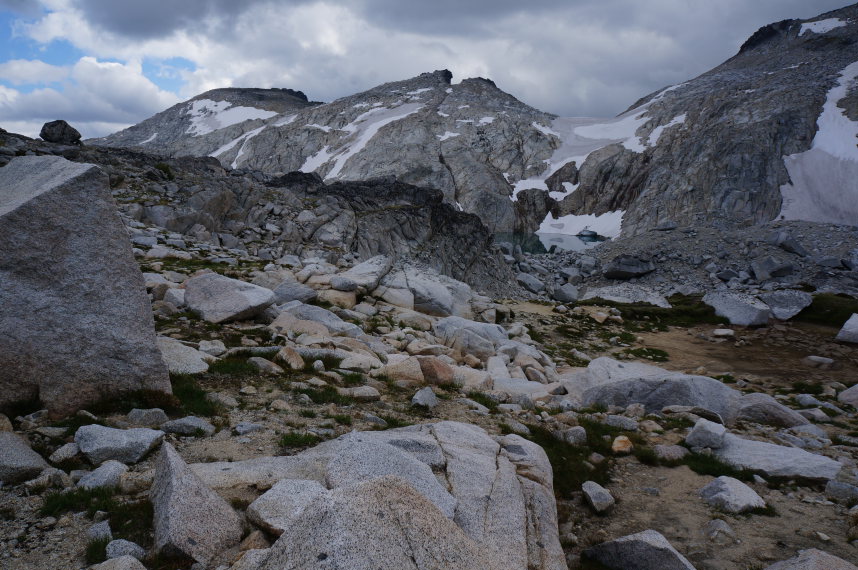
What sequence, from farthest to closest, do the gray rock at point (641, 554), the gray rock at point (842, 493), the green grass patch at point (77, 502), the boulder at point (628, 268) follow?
the boulder at point (628, 268) < the gray rock at point (842, 493) < the gray rock at point (641, 554) < the green grass patch at point (77, 502)

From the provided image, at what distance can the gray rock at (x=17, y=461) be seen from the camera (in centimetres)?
576

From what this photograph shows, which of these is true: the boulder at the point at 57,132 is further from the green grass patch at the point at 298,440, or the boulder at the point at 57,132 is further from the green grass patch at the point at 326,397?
the green grass patch at the point at 298,440

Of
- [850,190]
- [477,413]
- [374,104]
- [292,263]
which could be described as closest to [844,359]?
[477,413]

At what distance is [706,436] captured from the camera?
1112 centimetres

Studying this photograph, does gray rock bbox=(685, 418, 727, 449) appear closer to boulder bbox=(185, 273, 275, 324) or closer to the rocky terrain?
the rocky terrain

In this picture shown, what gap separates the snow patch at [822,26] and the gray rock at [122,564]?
19514cm

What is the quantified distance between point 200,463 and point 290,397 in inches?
147

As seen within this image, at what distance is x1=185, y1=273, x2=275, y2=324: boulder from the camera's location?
15.1 m

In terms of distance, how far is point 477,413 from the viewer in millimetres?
11773

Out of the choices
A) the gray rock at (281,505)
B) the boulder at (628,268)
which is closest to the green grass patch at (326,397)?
the gray rock at (281,505)

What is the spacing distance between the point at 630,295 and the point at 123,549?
47.1m

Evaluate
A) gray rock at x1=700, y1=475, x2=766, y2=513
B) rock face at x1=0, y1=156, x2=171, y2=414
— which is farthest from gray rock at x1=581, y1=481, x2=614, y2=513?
rock face at x1=0, y1=156, x2=171, y2=414

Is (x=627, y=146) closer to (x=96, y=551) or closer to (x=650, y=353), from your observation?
(x=650, y=353)

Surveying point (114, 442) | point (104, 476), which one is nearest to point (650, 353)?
point (114, 442)
